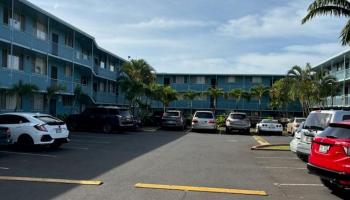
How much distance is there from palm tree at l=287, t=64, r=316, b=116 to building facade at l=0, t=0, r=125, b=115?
1828 centimetres

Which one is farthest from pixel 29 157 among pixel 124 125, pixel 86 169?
pixel 124 125

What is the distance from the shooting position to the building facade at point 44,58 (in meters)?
27.3

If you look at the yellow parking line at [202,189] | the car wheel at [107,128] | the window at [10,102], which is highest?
the window at [10,102]

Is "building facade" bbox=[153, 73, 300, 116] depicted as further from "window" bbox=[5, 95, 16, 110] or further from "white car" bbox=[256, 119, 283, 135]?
"window" bbox=[5, 95, 16, 110]

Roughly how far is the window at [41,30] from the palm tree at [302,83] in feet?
74.7

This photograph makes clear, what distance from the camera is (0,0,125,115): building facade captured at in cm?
2733

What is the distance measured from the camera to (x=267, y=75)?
62312 millimetres

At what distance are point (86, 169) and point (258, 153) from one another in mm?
8249

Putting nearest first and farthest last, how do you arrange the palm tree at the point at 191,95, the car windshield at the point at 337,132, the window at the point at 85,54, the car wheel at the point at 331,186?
the car windshield at the point at 337,132
the car wheel at the point at 331,186
the window at the point at 85,54
the palm tree at the point at 191,95

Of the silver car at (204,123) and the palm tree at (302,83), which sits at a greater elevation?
the palm tree at (302,83)

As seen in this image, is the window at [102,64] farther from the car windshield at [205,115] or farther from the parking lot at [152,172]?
the parking lot at [152,172]

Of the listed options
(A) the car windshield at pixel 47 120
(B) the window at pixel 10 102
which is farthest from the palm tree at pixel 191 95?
(A) the car windshield at pixel 47 120

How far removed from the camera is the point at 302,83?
42.5 m

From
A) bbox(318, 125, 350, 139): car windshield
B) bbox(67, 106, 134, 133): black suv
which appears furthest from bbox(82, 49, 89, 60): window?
bbox(318, 125, 350, 139): car windshield
